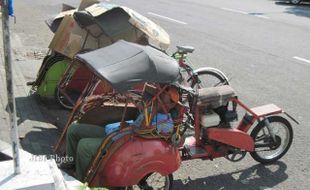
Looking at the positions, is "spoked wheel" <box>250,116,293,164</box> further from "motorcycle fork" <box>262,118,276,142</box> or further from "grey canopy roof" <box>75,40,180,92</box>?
"grey canopy roof" <box>75,40,180,92</box>

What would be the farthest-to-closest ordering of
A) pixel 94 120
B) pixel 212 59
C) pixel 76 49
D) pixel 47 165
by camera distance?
pixel 212 59
pixel 76 49
pixel 94 120
pixel 47 165

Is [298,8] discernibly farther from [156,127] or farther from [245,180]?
[156,127]

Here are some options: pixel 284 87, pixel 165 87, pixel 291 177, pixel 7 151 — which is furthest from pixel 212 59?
pixel 7 151

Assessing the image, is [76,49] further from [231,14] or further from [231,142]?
[231,14]

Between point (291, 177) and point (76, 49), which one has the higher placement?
point (76, 49)

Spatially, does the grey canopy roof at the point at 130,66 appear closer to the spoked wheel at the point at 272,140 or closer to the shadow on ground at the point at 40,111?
the spoked wheel at the point at 272,140

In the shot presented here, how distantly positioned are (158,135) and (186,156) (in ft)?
2.71

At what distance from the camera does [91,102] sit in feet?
17.9

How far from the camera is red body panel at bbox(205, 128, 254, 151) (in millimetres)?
5441

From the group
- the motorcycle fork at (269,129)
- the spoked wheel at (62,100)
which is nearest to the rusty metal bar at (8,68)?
the motorcycle fork at (269,129)

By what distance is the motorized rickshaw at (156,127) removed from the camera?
4.52 meters

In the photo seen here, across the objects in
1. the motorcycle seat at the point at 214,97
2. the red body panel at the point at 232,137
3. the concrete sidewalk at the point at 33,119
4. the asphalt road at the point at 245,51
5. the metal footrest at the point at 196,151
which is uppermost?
the motorcycle seat at the point at 214,97

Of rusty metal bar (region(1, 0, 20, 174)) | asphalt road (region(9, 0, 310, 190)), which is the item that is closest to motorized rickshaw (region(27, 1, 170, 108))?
asphalt road (region(9, 0, 310, 190))

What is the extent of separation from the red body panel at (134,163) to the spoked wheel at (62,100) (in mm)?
2884
